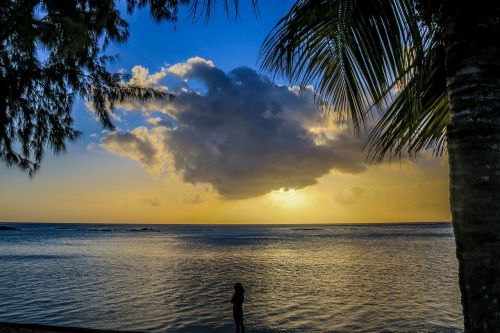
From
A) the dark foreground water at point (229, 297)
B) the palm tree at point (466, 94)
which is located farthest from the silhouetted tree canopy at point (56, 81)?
the dark foreground water at point (229, 297)

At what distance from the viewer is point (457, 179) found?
222 cm

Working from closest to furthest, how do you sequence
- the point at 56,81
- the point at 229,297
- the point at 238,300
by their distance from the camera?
the point at 56,81
the point at 238,300
the point at 229,297

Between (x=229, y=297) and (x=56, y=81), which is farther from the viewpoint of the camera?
(x=229, y=297)

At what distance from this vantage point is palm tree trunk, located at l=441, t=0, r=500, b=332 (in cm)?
207

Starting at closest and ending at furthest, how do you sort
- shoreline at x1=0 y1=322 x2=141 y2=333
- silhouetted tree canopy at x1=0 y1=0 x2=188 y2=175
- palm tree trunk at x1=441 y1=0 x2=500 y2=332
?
palm tree trunk at x1=441 y1=0 x2=500 y2=332, silhouetted tree canopy at x1=0 y1=0 x2=188 y2=175, shoreline at x1=0 y1=322 x2=141 y2=333

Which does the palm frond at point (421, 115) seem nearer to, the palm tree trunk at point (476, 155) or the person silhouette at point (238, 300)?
the palm tree trunk at point (476, 155)

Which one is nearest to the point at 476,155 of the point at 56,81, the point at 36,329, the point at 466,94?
the point at 466,94

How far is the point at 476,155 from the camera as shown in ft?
7.00

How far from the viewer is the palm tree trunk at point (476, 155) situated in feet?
6.79

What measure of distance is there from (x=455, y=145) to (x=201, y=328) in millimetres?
12829

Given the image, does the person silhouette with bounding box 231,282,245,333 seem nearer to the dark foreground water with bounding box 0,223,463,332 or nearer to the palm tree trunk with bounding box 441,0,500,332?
the dark foreground water with bounding box 0,223,463,332

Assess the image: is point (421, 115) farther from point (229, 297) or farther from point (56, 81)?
point (229, 297)

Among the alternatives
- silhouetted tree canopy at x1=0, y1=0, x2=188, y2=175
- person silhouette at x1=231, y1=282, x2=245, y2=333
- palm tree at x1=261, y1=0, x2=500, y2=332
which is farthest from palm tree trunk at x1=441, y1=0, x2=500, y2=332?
person silhouette at x1=231, y1=282, x2=245, y2=333

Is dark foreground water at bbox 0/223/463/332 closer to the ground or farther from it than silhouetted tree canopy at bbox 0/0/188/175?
closer to the ground
